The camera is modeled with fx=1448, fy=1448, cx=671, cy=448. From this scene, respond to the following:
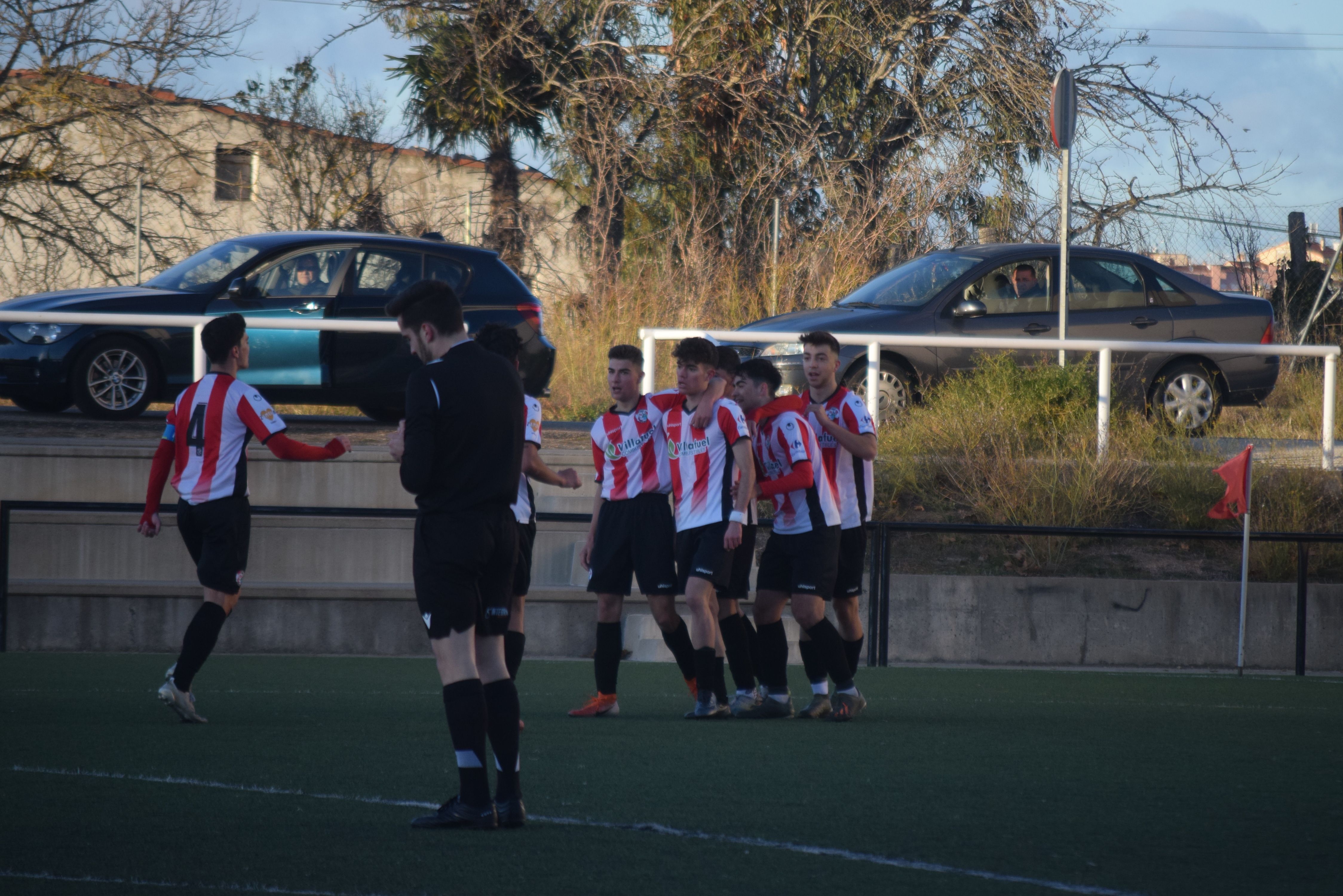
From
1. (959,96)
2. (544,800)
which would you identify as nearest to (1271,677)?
(544,800)

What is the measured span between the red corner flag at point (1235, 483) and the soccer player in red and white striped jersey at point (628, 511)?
4.84 meters

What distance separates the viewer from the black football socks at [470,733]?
4.20 meters

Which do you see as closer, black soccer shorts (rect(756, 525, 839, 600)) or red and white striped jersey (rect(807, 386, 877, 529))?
black soccer shorts (rect(756, 525, 839, 600))

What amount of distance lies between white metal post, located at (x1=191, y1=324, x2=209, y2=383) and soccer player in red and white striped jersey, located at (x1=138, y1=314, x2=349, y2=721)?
4.36 metres

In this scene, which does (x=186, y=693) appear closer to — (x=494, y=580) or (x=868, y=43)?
(x=494, y=580)

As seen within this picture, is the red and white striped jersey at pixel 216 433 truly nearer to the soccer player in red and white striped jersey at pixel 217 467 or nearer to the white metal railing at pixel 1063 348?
the soccer player in red and white striped jersey at pixel 217 467

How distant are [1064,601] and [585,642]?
340cm

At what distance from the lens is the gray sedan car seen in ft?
39.2

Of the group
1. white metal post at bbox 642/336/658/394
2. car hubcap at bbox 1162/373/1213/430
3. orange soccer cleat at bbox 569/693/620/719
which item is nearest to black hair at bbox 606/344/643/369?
orange soccer cleat at bbox 569/693/620/719

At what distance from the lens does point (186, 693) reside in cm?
647

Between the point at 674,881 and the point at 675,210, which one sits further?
the point at 675,210

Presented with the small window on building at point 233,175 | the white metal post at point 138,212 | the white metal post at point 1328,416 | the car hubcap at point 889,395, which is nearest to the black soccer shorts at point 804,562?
the car hubcap at point 889,395

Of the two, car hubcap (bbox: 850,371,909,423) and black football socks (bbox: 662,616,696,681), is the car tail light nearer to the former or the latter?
car hubcap (bbox: 850,371,909,423)

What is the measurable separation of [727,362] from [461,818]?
3.37 meters
